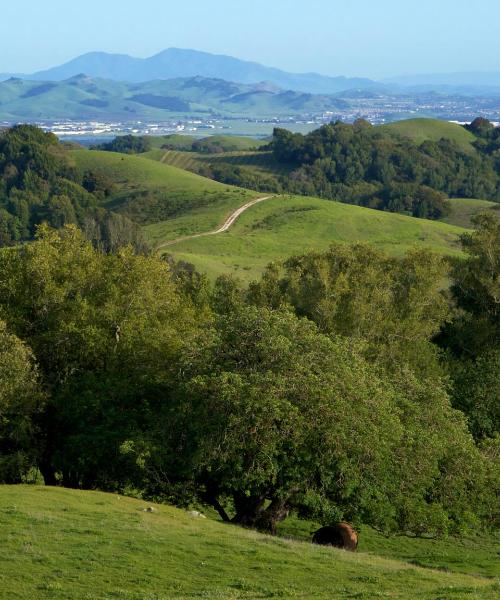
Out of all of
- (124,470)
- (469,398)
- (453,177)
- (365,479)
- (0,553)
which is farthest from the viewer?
(453,177)

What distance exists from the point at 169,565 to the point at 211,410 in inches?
335

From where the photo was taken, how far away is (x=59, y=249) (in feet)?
129

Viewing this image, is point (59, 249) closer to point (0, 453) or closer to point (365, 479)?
point (0, 453)

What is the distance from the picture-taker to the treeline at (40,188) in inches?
5266

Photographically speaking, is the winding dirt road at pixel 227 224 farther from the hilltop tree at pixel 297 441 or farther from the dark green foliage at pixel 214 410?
the hilltop tree at pixel 297 441

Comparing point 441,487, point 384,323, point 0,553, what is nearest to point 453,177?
point 384,323

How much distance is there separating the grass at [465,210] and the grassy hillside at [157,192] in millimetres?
36308

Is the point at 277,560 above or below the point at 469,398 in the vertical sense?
above

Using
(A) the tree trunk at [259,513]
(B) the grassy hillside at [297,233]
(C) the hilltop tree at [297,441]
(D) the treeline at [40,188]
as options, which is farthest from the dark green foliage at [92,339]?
(D) the treeline at [40,188]

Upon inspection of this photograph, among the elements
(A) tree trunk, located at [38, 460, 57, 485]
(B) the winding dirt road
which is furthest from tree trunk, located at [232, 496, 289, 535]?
(B) the winding dirt road

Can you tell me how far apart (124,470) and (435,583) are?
43.9ft

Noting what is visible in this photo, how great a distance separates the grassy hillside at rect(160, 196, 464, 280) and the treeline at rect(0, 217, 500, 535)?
52403 mm

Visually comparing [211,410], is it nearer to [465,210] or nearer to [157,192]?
[157,192]

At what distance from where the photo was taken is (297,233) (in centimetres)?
11581
